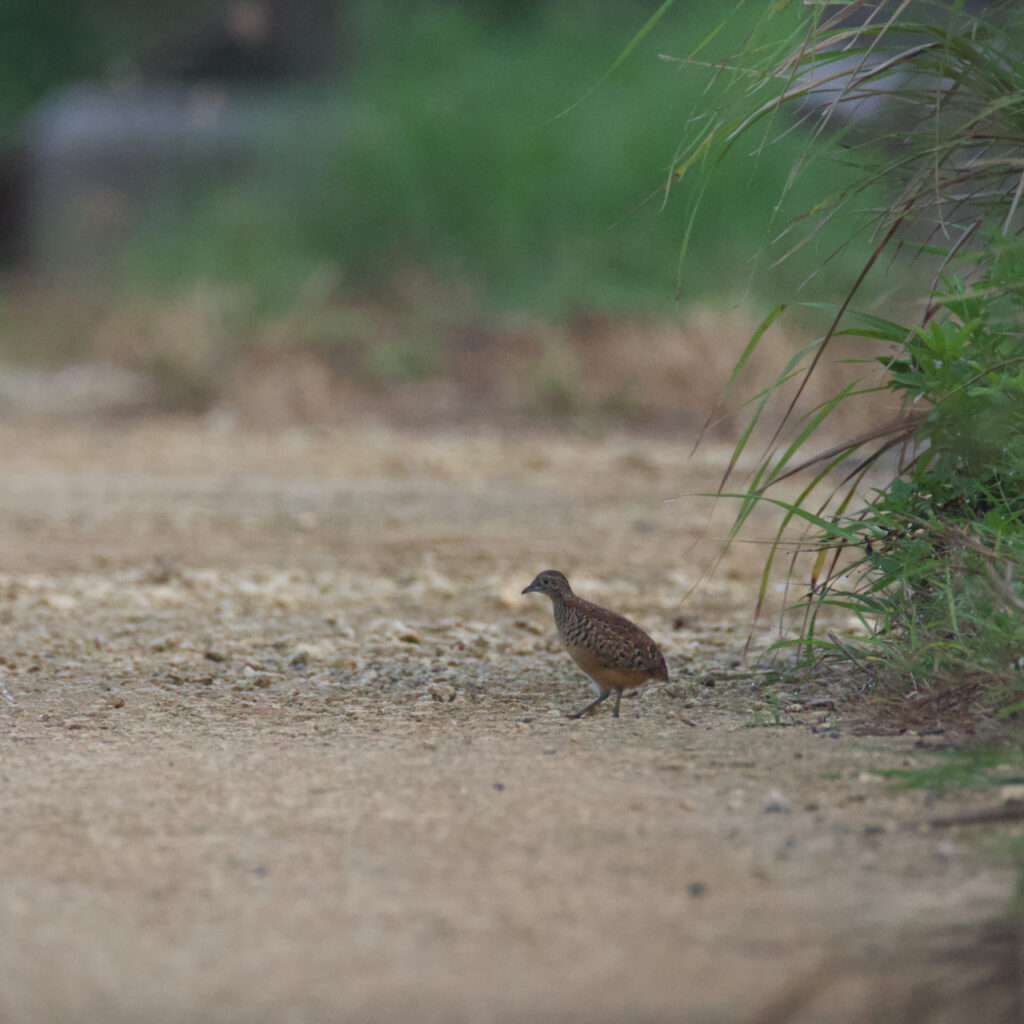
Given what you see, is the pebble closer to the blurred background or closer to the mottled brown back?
the mottled brown back

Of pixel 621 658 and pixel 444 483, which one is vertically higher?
pixel 621 658

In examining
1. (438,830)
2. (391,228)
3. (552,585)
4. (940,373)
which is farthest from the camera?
(391,228)

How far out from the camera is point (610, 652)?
3.32 m

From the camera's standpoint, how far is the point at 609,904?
2.18 m

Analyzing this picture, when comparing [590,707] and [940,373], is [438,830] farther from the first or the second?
[940,373]

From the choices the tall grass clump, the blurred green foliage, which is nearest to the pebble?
the tall grass clump

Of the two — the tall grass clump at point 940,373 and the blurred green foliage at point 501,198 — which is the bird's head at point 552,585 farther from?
the blurred green foliage at point 501,198

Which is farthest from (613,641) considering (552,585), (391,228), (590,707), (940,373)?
(391,228)

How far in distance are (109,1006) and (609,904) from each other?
75cm

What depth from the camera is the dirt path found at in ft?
6.40

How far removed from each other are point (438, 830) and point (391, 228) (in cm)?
980

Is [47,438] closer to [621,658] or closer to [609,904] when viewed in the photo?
[621,658]

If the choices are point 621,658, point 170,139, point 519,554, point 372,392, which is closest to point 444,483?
point 519,554

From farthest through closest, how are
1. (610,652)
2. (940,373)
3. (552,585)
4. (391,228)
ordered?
(391,228), (552,585), (610,652), (940,373)
